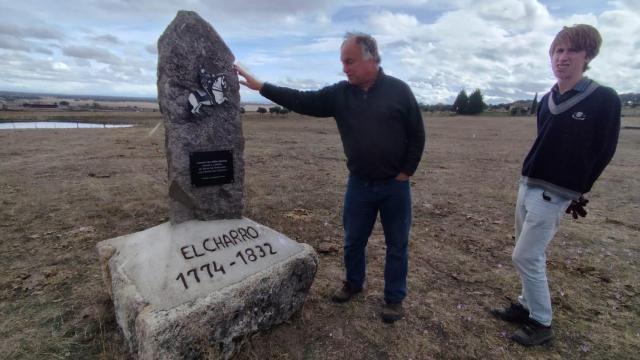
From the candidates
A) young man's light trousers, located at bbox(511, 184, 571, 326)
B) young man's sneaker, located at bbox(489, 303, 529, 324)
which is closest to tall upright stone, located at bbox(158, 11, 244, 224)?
young man's light trousers, located at bbox(511, 184, 571, 326)

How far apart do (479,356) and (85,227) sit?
5.59 meters

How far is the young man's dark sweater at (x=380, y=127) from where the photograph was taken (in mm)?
3178

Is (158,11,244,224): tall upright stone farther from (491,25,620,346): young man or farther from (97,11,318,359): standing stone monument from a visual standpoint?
(491,25,620,346): young man

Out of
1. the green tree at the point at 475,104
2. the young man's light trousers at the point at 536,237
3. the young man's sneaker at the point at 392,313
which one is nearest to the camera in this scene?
the young man's light trousers at the point at 536,237

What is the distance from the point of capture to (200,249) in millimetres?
3215

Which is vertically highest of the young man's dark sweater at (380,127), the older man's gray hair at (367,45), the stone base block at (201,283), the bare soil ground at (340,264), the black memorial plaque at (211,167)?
the older man's gray hair at (367,45)

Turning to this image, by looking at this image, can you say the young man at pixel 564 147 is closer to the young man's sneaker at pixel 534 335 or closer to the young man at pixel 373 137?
the young man's sneaker at pixel 534 335

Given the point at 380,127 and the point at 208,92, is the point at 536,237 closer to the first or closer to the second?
the point at 380,127

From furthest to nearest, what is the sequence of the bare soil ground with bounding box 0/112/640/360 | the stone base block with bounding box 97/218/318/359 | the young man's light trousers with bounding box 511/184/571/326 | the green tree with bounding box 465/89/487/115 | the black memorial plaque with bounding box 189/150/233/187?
the green tree with bounding box 465/89/487/115 → the black memorial plaque with bounding box 189/150/233/187 → the bare soil ground with bounding box 0/112/640/360 → the young man's light trousers with bounding box 511/184/571/326 → the stone base block with bounding box 97/218/318/359

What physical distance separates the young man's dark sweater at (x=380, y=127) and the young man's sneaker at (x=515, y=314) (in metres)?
1.80

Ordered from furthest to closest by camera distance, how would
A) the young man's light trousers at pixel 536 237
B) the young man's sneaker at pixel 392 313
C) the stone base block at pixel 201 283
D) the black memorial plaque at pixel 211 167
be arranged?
the young man's sneaker at pixel 392 313, the black memorial plaque at pixel 211 167, the young man's light trousers at pixel 536 237, the stone base block at pixel 201 283

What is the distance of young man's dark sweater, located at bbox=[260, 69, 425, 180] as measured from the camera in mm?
3178

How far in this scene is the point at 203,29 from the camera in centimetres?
332

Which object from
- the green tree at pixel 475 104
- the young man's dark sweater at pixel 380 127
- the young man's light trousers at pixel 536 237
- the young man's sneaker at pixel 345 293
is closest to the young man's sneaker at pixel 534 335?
the young man's light trousers at pixel 536 237
